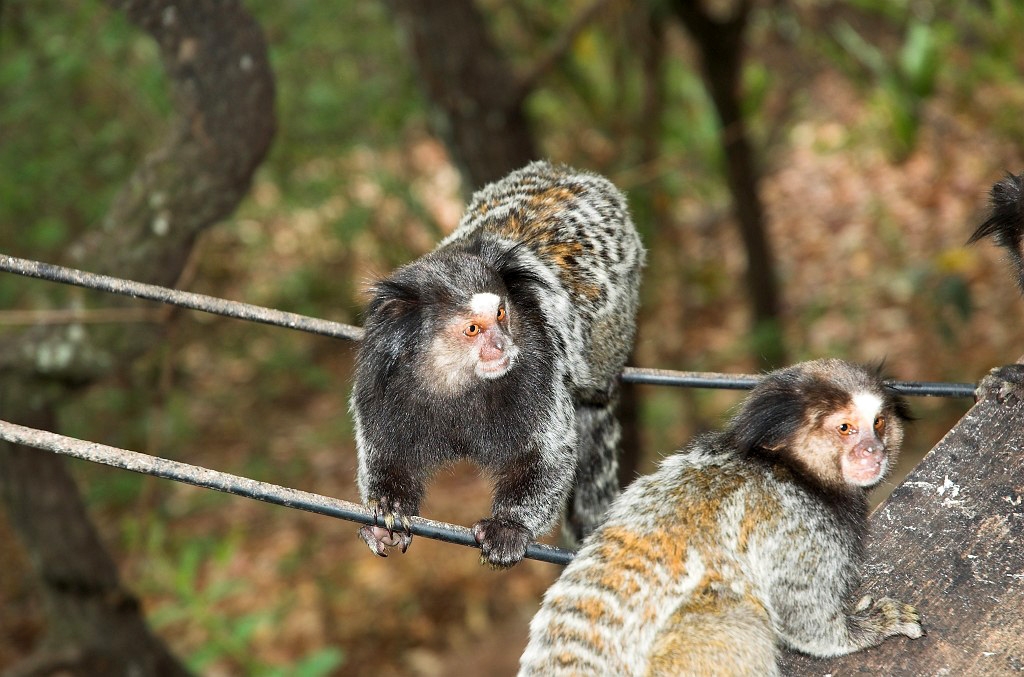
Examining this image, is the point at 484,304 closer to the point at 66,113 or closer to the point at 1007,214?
the point at 1007,214

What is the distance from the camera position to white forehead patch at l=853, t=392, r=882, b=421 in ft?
7.67

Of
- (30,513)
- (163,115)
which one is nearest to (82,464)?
(30,513)

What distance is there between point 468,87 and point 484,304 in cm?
221

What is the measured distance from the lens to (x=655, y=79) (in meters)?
5.68

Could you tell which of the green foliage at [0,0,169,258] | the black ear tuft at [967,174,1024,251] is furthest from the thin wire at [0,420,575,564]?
the green foliage at [0,0,169,258]

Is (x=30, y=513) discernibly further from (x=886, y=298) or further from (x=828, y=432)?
(x=886, y=298)

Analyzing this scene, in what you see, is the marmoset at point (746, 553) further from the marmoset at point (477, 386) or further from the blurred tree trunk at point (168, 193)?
the blurred tree trunk at point (168, 193)

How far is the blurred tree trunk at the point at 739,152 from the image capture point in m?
5.62

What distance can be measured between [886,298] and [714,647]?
5998 mm

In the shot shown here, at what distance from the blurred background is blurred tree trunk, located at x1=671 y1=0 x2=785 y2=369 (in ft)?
0.06

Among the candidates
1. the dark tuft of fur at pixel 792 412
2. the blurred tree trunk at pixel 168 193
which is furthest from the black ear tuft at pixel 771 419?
the blurred tree trunk at pixel 168 193

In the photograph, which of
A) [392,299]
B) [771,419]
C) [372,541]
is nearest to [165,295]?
[392,299]

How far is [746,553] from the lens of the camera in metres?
2.20

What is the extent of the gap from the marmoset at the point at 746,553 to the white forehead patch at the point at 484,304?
0.53 m
